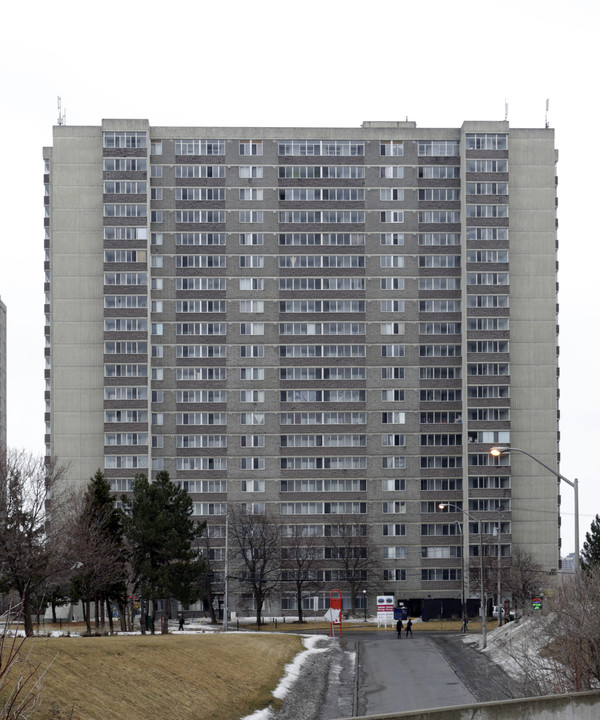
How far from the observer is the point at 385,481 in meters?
137

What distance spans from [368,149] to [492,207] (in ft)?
59.8

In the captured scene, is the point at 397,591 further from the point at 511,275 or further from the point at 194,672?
the point at 194,672

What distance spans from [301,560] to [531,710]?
114004mm

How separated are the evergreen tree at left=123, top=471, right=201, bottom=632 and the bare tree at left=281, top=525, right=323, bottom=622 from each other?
40735mm

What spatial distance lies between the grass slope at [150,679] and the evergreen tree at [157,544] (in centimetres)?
2478

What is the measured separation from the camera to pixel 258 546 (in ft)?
394

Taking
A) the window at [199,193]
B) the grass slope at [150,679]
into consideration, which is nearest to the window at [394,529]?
the window at [199,193]

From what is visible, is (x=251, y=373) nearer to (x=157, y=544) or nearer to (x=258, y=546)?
(x=258, y=546)

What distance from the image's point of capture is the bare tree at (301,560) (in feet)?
411

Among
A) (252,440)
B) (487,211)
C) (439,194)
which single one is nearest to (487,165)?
(487,211)

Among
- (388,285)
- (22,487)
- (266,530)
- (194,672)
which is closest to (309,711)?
(194,672)

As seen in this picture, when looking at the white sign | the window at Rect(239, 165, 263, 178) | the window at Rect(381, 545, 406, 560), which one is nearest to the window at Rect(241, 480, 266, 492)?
the window at Rect(381, 545, 406, 560)

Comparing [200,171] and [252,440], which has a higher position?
[200,171]

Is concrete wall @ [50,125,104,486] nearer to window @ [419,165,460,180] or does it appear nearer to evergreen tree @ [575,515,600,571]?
window @ [419,165,460,180]
